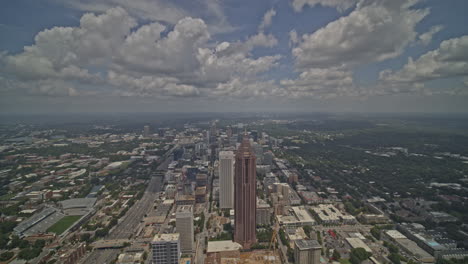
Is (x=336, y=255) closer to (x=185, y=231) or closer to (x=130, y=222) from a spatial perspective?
(x=185, y=231)

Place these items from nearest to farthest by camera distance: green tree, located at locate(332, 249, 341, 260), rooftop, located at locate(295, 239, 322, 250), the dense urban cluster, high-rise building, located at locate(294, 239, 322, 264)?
→ high-rise building, located at locate(294, 239, 322, 264) → rooftop, located at locate(295, 239, 322, 250) → green tree, located at locate(332, 249, 341, 260) → the dense urban cluster

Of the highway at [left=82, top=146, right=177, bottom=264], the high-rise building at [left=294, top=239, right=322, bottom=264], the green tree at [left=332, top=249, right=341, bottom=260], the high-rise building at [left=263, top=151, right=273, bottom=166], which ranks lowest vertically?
the highway at [left=82, top=146, right=177, bottom=264]

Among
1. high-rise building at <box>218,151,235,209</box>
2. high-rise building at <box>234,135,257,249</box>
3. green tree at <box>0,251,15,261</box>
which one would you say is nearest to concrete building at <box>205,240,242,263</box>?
high-rise building at <box>234,135,257,249</box>

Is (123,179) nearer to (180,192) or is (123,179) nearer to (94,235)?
(180,192)

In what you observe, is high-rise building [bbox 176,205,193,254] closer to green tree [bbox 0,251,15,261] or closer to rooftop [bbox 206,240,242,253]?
rooftop [bbox 206,240,242,253]

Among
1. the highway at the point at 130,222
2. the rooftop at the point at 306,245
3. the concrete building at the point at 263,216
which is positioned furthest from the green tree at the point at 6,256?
the rooftop at the point at 306,245

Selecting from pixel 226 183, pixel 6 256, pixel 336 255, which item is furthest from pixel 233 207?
pixel 6 256
